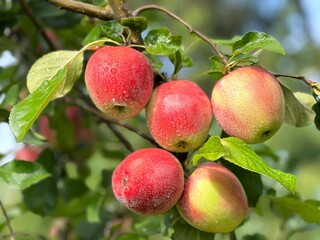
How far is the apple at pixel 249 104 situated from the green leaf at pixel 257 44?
27 mm

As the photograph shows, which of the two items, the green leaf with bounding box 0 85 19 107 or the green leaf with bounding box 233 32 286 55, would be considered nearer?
the green leaf with bounding box 233 32 286 55

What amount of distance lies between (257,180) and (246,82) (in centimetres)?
18

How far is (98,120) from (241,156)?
19.8 inches

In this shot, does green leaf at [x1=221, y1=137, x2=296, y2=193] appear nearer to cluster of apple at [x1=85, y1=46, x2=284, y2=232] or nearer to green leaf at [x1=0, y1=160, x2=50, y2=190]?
cluster of apple at [x1=85, y1=46, x2=284, y2=232]

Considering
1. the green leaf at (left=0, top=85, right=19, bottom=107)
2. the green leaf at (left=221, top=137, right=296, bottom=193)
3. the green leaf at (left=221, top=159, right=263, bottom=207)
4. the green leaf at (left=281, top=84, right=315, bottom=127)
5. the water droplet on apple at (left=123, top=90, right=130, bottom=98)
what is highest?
the water droplet on apple at (left=123, top=90, right=130, bottom=98)

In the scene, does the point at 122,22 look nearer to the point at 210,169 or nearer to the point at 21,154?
the point at 210,169

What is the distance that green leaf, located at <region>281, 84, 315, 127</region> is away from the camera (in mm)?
827

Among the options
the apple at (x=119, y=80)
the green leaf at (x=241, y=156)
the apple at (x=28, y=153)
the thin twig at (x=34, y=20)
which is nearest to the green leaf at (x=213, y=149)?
the green leaf at (x=241, y=156)

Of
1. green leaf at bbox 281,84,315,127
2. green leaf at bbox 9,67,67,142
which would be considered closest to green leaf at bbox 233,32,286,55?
green leaf at bbox 281,84,315,127

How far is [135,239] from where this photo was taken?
0.99m

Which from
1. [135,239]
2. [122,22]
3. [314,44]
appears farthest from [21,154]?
[314,44]

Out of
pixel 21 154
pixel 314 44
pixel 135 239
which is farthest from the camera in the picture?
pixel 314 44

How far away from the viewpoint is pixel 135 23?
774mm

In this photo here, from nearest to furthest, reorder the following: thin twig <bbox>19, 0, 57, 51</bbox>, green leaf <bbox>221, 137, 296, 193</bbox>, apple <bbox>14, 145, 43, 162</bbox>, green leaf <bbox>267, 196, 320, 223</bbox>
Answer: green leaf <bbox>221, 137, 296, 193</bbox> → green leaf <bbox>267, 196, 320, 223</bbox> → thin twig <bbox>19, 0, 57, 51</bbox> → apple <bbox>14, 145, 43, 162</bbox>
